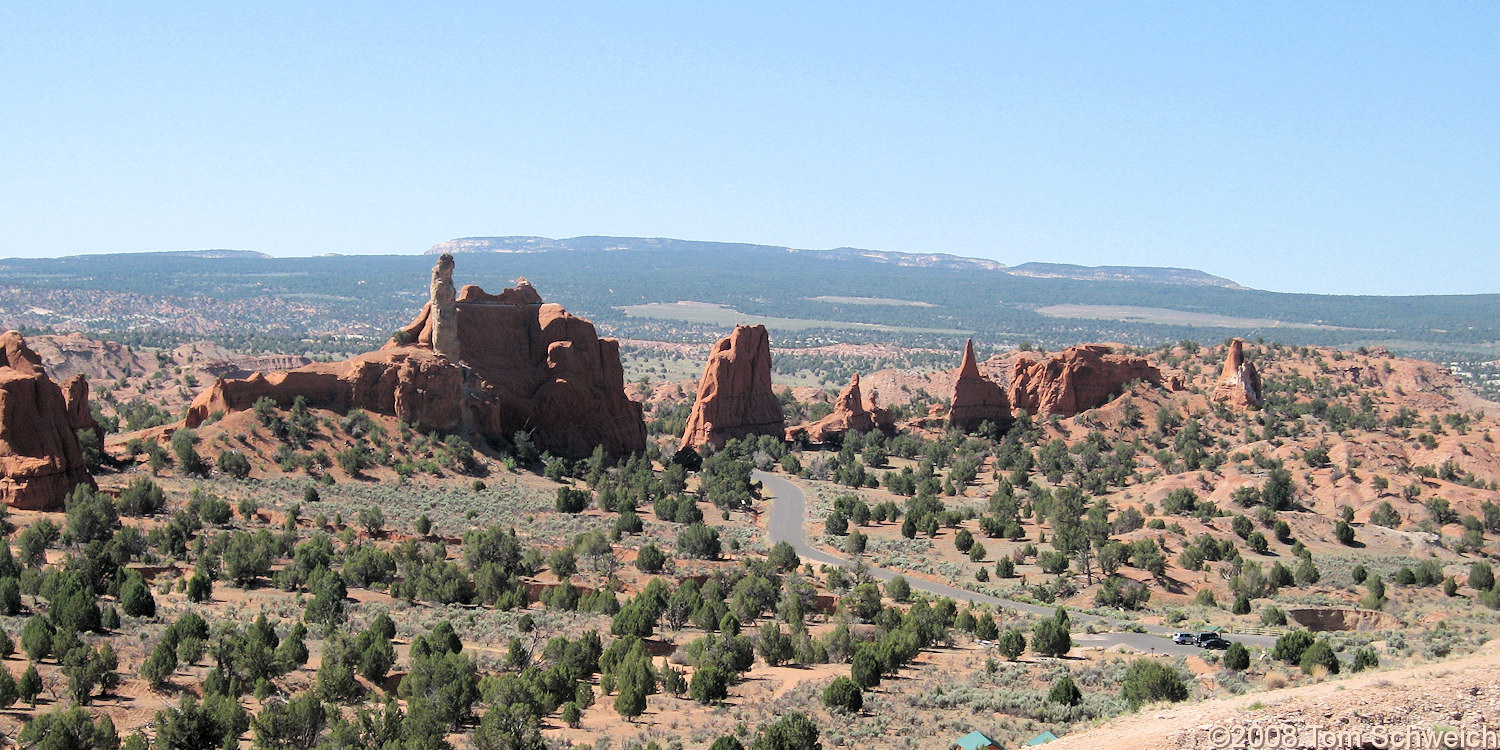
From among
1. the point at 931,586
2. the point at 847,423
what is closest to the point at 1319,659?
the point at 931,586

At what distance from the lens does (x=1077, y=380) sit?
9756cm

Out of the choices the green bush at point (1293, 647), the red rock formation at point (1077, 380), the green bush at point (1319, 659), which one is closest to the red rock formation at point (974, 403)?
the red rock formation at point (1077, 380)

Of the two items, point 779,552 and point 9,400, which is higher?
point 9,400

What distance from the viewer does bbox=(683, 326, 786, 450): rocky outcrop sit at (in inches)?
3442

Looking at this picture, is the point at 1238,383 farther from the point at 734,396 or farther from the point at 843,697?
the point at 843,697

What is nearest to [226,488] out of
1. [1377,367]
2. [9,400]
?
[9,400]

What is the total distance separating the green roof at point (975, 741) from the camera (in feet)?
88.7

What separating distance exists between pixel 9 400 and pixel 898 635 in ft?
107

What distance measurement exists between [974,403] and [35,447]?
64.4 metres

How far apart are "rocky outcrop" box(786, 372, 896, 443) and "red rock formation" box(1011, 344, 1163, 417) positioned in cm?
1017

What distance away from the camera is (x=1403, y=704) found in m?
21.6

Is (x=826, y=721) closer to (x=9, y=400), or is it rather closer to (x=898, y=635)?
(x=898, y=635)

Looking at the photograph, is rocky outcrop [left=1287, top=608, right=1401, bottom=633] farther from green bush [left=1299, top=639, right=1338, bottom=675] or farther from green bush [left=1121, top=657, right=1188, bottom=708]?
green bush [left=1121, top=657, right=1188, bottom=708]

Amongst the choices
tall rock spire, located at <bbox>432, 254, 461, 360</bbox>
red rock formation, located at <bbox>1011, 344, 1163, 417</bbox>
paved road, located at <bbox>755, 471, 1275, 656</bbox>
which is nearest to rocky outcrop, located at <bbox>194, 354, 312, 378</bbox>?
tall rock spire, located at <bbox>432, 254, 461, 360</bbox>
